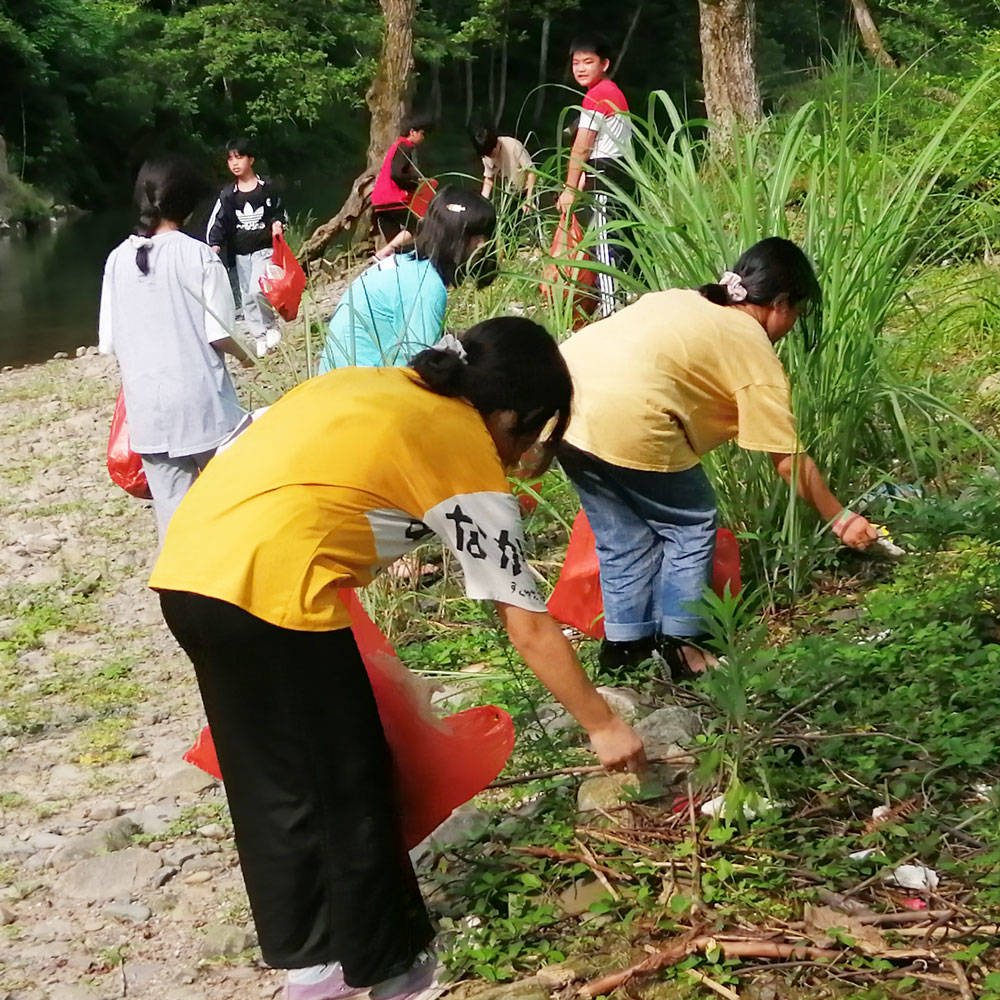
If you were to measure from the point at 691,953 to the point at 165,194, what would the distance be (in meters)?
2.96

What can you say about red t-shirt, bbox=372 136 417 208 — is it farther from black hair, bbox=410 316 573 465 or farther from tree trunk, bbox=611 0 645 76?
tree trunk, bbox=611 0 645 76

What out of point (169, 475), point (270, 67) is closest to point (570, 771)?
point (169, 475)

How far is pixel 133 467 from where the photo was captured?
15.5 feet

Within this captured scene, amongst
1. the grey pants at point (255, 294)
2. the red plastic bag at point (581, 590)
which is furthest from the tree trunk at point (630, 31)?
the red plastic bag at point (581, 590)

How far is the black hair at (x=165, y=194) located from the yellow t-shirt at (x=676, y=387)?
5.07ft

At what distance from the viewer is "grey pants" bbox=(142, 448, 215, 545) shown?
4555mm

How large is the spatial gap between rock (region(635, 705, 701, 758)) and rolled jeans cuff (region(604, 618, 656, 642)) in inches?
14.9

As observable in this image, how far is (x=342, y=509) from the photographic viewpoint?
2303mm

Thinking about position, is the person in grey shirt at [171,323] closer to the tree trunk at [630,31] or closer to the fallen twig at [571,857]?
the fallen twig at [571,857]

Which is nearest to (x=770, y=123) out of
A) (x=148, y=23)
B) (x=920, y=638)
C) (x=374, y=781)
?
(x=920, y=638)

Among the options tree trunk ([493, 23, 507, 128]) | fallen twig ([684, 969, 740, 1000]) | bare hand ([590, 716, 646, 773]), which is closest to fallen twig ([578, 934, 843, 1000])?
fallen twig ([684, 969, 740, 1000])

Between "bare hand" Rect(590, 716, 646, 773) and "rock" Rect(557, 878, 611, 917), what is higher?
"bare hand" Rect(590, 716, 646, 773)

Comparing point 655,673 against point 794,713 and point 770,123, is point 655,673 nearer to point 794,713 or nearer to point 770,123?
point 794,713

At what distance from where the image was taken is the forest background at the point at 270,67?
3066 cm
